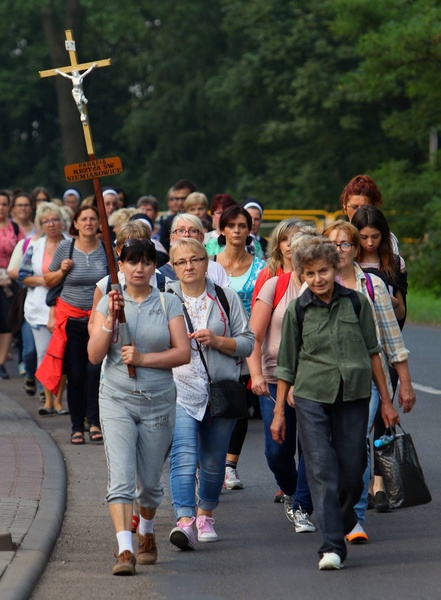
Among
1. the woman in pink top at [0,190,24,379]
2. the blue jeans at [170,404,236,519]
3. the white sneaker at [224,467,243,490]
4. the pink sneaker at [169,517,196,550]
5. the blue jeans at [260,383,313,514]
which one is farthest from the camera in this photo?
the woman in pink top at [0,190,24,379]

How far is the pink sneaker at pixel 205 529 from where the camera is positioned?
7.91 metres

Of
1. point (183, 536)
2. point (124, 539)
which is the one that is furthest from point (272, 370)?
point (124, 539)

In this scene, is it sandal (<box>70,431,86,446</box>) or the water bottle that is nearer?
the water bottle

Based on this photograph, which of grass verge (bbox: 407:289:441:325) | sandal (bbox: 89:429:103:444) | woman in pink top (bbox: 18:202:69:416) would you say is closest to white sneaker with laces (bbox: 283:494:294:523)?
sandal (bbox: 89:429:103:444)

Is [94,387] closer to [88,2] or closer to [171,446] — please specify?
[171,446]

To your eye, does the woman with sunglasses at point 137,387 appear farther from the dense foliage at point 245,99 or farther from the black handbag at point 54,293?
the dense foliage at point 245,99

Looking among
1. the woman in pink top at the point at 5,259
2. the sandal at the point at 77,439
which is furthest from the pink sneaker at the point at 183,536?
the woman in pink top at the point at 5,259

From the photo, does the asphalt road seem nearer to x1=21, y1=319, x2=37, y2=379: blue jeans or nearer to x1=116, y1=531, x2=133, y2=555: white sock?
x1=116, y1=531, x2=133, y2=555: white sock

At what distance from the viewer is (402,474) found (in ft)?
25.0

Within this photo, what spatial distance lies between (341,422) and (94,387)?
496 cm

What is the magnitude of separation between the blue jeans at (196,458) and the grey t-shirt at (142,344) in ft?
2.03

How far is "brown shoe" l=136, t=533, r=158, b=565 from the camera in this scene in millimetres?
7250

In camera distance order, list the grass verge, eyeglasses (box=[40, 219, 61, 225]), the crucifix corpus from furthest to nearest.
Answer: the grass verge
eyeglasses (box=[40, 219, 61, 225])
the crucifix corpus

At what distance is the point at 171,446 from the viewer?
24.5 ft
